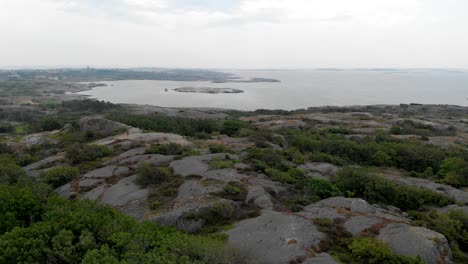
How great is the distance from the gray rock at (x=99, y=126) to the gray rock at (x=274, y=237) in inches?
991

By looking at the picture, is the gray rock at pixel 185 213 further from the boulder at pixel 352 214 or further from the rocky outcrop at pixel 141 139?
the rocky outcrop at pixel 141 139

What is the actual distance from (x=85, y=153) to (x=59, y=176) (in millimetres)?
4133

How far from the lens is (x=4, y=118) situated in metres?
70.1

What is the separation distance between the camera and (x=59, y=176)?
20484mm

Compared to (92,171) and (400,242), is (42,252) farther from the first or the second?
(92,171)

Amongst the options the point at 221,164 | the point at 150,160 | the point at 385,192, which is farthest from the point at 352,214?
the point at 150,160

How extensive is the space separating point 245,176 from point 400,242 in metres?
8.92

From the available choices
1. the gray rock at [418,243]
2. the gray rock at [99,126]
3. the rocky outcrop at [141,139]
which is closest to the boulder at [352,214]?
the gray rock at [418,243]

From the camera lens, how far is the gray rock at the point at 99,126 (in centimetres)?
3409

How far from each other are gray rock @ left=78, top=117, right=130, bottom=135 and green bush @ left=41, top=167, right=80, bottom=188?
42.6 feet

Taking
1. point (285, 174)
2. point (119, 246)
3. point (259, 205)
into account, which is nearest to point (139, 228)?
point (119, 246)

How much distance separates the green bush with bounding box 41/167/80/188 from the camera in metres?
20.2

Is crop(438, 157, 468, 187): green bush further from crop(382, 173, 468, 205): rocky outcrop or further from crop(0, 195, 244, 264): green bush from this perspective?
crop(0, 195, 244, 264): green bush

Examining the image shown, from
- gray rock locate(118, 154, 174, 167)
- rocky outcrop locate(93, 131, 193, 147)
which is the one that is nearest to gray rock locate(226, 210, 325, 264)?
gray rock locate(118, 154, 174, 167)
